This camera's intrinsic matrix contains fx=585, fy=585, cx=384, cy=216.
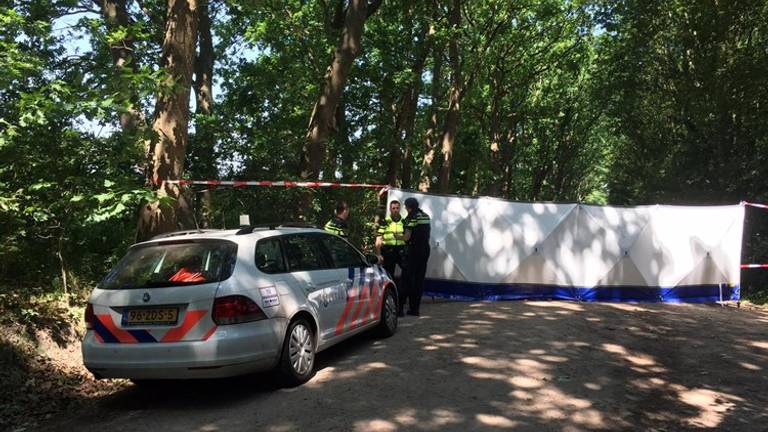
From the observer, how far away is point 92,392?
19.8 feet

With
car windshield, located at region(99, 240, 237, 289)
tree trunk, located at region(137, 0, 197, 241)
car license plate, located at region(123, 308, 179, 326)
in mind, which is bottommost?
car license plate, located at region(123, 308, 179, 326)

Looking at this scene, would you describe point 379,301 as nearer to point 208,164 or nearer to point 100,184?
point 100,184

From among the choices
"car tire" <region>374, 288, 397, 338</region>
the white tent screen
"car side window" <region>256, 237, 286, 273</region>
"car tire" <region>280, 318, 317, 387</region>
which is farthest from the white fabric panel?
"car tire" <region>280, 318, 317, 387</region>

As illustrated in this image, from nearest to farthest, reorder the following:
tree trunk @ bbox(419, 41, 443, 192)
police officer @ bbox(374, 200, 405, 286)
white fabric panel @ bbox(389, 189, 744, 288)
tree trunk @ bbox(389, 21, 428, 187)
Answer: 1. police officer @ bbox(374, 200, 405, 286)
2. white fabric panel @ bbox(389, 189, 744, 288)
3. tree trunk @ bbox(389, 21, 428, 187)
4. tree trunk @ bbox(419, 41, 443, 192)

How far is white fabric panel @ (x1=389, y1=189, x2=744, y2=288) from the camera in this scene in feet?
36.1

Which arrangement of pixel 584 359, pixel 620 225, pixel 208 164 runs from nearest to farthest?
pixel 584 359 < pixel 620 225 < pixel 208 164

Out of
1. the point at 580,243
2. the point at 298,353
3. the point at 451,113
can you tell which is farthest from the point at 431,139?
the point at 298,353

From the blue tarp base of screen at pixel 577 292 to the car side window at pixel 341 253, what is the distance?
12.9ft

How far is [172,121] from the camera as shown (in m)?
8.16

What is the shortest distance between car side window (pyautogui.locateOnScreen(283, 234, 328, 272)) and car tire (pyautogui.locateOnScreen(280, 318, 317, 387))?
0.59 metres

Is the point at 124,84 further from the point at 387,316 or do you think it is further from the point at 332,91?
the point at 332,91

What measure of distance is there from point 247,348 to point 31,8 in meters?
10.8

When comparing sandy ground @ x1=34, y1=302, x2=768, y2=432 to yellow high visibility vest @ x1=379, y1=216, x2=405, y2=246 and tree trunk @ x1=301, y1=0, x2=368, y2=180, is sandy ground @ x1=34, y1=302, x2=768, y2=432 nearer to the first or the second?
yellow high visibility vest @ x1=379, y1=216, x2=405, y2=246

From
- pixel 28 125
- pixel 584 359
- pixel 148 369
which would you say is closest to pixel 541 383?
pixel 584 359
